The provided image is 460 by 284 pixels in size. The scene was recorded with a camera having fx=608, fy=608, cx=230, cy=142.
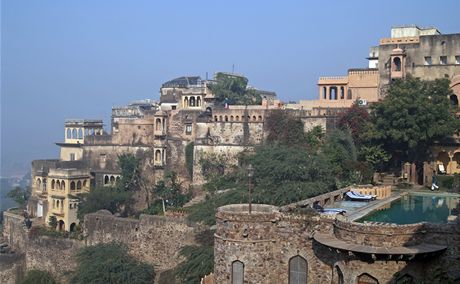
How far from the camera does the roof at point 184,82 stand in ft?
152

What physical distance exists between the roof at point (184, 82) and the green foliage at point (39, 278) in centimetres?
1953

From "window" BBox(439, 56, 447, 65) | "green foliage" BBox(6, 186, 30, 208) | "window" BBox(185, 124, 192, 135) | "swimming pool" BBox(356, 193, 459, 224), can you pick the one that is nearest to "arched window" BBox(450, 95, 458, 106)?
"window" BBox(439, 56, 447, 65)

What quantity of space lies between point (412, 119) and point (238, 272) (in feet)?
43.5

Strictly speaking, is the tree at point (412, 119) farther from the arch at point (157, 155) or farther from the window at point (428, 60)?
the arch at point (157, 155)

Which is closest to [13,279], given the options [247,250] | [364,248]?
[247,250]

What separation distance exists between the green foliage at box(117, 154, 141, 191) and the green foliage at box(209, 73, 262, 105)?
288 inches

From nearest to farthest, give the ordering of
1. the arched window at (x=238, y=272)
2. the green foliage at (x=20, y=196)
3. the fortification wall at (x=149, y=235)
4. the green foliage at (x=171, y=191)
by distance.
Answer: the arched window at (x=238, y=272)
the fortification wall at (x=149, y=235)
the green foliage at (x=171, y=191)
the green foliage at (x=20, y=196)

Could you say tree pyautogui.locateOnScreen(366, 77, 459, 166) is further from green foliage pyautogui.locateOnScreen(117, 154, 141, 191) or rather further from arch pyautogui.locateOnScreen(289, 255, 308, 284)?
green foliage pyautogui.locateOnScreen(117, 154, 141, 191)

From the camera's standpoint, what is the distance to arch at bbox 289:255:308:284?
53.2 feet

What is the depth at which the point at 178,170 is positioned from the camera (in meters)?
35.8

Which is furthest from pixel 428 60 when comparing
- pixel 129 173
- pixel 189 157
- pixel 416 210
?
pixel 129 173

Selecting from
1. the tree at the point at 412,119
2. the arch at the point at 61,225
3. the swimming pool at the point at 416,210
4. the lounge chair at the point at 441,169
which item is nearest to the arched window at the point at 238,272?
the swimming pool at the point at 416,210

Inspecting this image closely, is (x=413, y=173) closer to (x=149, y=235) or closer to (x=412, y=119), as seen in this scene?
(x=412, y=119)

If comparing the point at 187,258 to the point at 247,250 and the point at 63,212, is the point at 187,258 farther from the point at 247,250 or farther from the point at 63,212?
the point at 63,212
